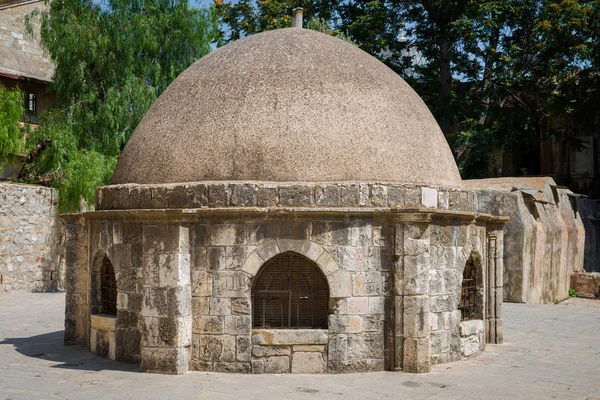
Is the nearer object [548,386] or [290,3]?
[548,386]

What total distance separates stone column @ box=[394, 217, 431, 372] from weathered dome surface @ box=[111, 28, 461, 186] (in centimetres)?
92

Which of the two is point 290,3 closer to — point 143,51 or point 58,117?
point 143,51

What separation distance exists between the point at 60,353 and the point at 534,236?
40.2ft

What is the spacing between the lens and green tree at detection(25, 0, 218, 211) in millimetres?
23250

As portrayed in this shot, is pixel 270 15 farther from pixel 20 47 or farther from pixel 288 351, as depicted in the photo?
pixel 288 351

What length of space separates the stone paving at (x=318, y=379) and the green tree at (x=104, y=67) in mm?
12309

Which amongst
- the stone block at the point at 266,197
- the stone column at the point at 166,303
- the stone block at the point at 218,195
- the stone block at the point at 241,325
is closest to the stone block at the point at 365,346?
the stone block at the point at 241,325

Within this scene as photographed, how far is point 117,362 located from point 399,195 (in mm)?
4378

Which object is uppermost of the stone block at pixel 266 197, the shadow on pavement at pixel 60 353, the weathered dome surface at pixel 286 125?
the weathered dome surface at pixel 286 125

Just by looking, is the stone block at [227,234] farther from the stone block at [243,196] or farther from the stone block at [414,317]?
the stone block at [414,317]

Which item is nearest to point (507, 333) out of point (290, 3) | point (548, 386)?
point (548, 386)

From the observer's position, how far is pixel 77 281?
10.9m

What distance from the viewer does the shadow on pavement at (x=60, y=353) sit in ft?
30.9

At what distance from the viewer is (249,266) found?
355 inches
